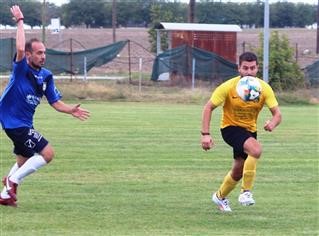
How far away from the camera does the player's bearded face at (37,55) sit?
9.51 metres

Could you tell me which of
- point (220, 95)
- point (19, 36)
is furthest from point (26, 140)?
point (220, 95)

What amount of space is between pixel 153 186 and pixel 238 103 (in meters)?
2.45

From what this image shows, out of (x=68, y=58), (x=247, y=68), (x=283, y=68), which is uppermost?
(x=247, y=68)

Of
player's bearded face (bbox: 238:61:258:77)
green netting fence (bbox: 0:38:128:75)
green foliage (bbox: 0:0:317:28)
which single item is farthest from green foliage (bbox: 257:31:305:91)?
green foliage (bbox: 0:0:317:28)

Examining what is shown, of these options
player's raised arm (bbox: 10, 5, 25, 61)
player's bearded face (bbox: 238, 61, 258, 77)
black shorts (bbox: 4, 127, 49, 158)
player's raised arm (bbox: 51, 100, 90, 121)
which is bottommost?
black shorts (bbox: 4, 127, 49, 158)

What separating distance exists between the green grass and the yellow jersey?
102 cm

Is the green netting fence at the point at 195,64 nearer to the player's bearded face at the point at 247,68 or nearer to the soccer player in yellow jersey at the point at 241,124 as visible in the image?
the soccer player in yellow jersey at the point at 241,124

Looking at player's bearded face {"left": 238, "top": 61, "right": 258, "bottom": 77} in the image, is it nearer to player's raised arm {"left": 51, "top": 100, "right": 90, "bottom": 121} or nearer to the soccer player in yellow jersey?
the soccer player in yellow jersey

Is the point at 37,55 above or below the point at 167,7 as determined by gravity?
above

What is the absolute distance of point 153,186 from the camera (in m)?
11.6

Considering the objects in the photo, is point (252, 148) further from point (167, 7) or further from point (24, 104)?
point (167, 7)

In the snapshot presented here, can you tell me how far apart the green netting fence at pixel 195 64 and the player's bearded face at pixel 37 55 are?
28.3 meters

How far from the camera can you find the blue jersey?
9.56m

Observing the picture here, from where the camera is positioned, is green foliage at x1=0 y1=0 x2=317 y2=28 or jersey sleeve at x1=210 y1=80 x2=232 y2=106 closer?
jersey sleeve at x1=210 y1=80 x2=232 y2=106
